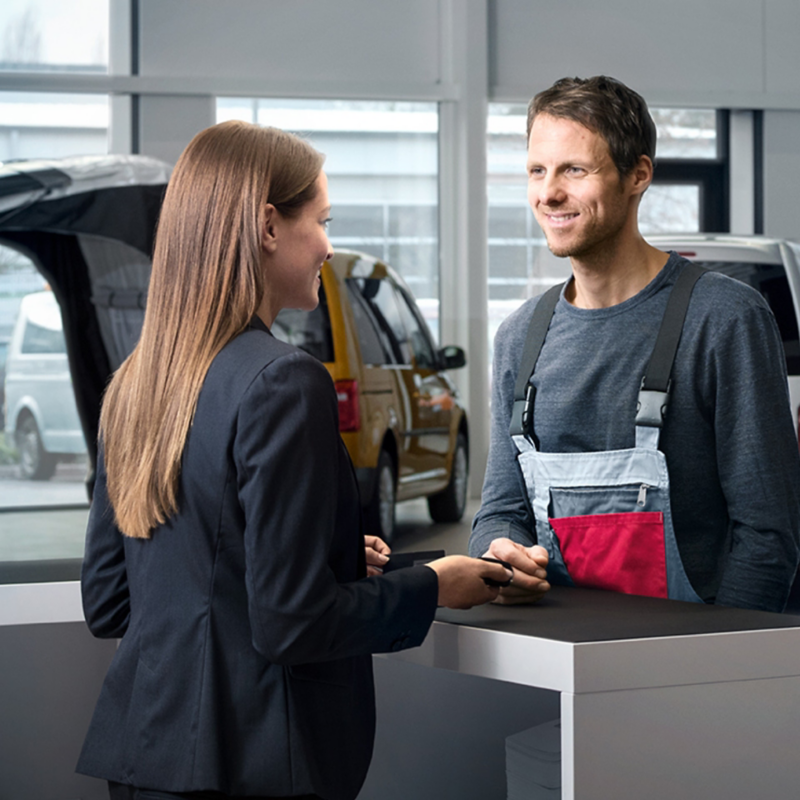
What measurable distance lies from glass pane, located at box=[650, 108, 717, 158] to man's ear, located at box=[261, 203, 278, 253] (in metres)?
11.2

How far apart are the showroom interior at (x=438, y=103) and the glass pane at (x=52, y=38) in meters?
0.02

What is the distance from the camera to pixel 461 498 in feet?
29.5

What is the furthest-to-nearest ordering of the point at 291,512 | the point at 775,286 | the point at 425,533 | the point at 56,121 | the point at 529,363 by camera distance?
the point at 56,121
the point at 425,533
the point at 775,286
the point at 529,363
the point at 291,512

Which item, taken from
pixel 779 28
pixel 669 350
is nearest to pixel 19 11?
pixel 779 28

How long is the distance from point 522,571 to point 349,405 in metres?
4.56

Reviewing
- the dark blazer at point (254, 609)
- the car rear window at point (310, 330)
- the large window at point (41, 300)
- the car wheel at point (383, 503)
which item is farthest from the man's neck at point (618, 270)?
the large window at point (41, 300)

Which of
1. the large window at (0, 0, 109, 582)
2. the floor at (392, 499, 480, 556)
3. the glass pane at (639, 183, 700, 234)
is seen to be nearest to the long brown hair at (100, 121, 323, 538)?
the floor at (392, 499, 480, 556)

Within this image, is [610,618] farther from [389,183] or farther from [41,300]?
[389,183]

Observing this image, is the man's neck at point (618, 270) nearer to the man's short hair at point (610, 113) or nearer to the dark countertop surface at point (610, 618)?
the man's short hair at point (610, 113)

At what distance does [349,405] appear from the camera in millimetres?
6258

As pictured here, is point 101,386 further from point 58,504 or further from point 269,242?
point 269,242

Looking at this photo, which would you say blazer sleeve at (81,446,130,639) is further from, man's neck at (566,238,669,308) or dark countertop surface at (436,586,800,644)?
man's neck at (566,238,669,308)

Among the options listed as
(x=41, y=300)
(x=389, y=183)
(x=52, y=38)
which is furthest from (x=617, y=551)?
(x=52, y=38)

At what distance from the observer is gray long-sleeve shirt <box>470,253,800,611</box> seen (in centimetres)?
183
